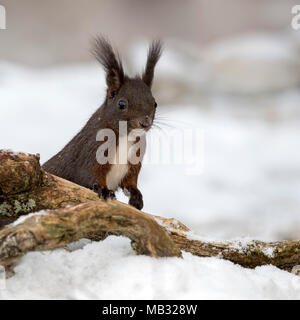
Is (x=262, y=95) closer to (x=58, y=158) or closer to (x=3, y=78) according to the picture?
(x=3, y=78)

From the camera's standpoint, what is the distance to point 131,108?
2346mm

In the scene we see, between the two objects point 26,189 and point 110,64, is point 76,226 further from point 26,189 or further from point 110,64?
point 110,64

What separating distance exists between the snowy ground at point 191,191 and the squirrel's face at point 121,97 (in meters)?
0.31

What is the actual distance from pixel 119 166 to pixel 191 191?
224 centimetres

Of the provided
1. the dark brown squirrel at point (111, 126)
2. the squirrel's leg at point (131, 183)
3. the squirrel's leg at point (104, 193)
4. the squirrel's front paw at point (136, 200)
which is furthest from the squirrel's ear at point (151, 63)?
the squirrel's leg at point (104, 193)

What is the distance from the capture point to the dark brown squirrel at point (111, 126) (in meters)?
2.35

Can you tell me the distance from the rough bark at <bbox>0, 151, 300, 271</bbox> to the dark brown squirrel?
299 millimetres

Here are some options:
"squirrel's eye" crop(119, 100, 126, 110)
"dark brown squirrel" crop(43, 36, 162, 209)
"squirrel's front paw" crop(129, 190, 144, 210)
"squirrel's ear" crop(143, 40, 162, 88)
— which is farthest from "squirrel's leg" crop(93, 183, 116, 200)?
"squirrel's ear" crop(143, 40, 162, 88)

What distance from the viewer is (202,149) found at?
523 centimetres

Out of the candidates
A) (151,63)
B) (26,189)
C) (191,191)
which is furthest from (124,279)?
(191,191)

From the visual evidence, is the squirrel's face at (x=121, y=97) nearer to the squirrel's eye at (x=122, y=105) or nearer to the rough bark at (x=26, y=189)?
the squirrel's eye at (x=122, y=105)

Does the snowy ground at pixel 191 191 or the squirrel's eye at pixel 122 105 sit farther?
the squirrel's eye at pixel 122 105

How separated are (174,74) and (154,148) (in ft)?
6.25
